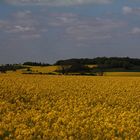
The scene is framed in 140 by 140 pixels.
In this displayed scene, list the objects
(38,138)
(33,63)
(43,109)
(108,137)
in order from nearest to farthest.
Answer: (38,138) → (108,137) → (43,109) → (33,63)

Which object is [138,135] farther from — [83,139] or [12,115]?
[12,115]

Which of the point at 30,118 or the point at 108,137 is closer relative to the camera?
the point at 108,137

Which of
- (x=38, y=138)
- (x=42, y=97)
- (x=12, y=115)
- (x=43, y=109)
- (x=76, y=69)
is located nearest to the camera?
(x=38, y=138)

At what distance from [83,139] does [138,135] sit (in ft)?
6.14

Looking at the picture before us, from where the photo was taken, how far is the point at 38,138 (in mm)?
12086

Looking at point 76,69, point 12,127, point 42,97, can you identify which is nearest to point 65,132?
point 12,127

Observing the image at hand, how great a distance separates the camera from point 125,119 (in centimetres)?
1653

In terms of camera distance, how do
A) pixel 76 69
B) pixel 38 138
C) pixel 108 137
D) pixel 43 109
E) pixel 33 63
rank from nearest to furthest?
1. pixel 38 138
2. pixel 108 137
3. pixel 43 109
4. pixel 76 69
5. pixel 33 63

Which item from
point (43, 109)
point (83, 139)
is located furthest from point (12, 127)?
point (43, 109)

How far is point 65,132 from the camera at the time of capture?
1316cm

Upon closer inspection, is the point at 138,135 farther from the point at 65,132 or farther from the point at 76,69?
the point at 76,69

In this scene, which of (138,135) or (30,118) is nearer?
(138,135)

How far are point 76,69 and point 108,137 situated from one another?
69.6 m

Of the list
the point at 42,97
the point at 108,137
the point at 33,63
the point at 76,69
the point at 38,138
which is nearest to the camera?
the point at 38,138
